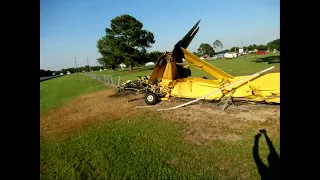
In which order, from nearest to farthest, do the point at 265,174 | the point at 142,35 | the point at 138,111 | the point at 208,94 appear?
the point at 265,174
the point at 208,94
the point at 138,111
the point at 142,35

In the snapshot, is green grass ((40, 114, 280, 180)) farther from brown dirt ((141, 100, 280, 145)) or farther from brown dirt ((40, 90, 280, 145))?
brown dirt ((40, 90, 280, 145))

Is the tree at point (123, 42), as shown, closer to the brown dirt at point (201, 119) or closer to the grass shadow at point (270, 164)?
the brown dirt at point (201, 119)

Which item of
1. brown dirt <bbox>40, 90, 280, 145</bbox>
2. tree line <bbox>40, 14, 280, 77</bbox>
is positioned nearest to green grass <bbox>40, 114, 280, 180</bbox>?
brown dirt <bbox>40, 90, 280, 145</bbox>

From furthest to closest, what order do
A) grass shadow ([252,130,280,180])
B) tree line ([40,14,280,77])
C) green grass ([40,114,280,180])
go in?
1. tree line ([40,14,280,77])
2. green grass ([40,114,280,180])
3. grass shadow ([252,130,280,180])

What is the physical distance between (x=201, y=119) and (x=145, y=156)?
3567 mm

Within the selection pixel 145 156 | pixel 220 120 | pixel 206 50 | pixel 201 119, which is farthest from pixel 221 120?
pixel 206 50

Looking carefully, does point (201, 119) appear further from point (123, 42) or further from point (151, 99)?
point (123, 42)

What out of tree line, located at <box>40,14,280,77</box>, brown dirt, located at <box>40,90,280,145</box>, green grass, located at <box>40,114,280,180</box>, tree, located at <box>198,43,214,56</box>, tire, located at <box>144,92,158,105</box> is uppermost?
tree, located at <box>198,43,214,56</box>

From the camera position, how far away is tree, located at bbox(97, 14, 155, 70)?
186ft
